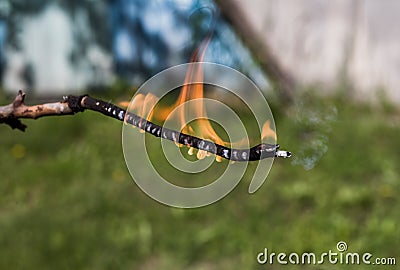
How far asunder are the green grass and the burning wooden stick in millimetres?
1137

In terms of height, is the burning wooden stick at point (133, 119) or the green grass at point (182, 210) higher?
the green grass at point (182, 210)

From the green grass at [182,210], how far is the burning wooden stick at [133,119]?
1.14m

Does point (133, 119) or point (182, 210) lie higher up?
point (182, 210)

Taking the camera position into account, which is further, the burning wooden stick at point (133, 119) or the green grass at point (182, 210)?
the green grass at point (182, 210)

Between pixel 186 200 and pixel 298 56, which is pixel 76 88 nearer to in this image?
pixel 298 56

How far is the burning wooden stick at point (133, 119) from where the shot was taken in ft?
1.89

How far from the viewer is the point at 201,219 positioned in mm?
2383

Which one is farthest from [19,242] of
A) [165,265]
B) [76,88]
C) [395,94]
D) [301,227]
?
[395,94]

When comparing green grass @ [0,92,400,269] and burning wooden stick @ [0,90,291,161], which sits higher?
green grass @ [0,92,400,269]

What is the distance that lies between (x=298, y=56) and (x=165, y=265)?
1607mm

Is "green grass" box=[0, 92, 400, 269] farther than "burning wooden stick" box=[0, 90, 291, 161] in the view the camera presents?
Yes

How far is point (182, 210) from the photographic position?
2398mm

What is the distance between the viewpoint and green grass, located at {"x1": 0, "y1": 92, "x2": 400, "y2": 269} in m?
2.16

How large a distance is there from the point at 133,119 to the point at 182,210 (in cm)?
181
